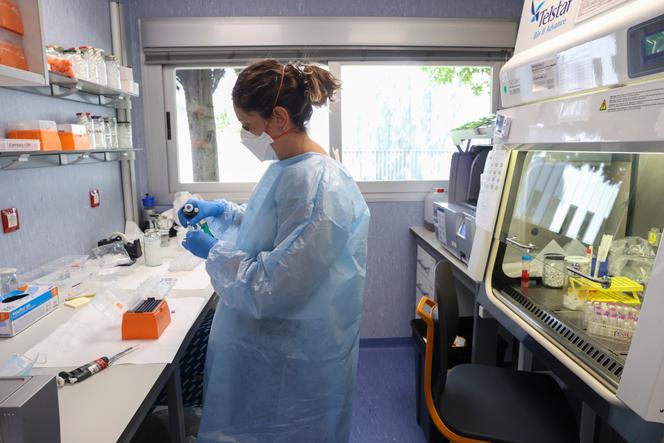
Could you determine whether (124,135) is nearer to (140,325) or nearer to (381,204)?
(140,325)

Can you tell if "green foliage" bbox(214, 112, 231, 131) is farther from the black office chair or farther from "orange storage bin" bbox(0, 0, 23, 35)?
the black office chair

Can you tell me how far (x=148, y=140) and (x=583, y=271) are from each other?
98.3 inches

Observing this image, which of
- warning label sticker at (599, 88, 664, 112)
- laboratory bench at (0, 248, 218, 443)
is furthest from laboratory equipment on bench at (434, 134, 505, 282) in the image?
laboratory bench at (0, 248, 218, 443)

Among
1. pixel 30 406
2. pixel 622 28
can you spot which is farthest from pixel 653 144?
pixel 30 406

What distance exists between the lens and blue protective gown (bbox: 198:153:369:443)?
115cm

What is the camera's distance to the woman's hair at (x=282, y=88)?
1.18 metres

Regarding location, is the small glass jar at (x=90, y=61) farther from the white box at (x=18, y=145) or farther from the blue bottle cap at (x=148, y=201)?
the blue bottle cap at (x=148, y=201)

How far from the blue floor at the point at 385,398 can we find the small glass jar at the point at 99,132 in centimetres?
177

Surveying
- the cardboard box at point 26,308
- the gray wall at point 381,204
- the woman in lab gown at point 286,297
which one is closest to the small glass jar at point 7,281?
the cardboard box at point 26,308

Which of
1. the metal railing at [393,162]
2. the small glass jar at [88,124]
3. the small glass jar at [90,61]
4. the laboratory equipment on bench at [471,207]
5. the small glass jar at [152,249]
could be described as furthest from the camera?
the metal railing at [393,162]

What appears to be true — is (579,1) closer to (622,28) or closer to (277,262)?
(622,28)

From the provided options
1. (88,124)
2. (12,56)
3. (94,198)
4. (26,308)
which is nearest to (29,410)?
(26,308)

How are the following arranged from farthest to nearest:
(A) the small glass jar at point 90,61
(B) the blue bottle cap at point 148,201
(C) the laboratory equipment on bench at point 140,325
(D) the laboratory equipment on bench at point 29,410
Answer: (B) the blue bottle cap at point 148,201
(A) the small glass jar at point 90,61
(C) the laboratory equipment on bench at point 140,325
(D) the laboratory equipment on bench at point 29,410

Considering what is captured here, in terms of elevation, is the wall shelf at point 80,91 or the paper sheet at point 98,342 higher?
the wall shelf at point 80,91
